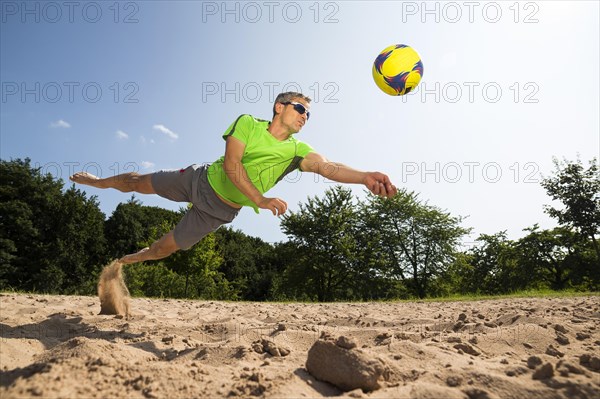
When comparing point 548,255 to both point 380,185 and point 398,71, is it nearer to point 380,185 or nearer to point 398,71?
point 398,71

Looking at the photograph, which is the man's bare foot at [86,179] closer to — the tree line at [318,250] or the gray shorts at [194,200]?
the gray shorts at [194,200]

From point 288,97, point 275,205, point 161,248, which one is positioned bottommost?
point 161,248

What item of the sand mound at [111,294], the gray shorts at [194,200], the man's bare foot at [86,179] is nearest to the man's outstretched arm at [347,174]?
the gray shorts at [194,200]

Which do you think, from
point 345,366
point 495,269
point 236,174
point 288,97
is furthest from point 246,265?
point 345,366

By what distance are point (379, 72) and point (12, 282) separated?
99.0 ft

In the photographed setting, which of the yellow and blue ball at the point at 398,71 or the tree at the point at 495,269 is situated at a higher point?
the yellow and blue ball at the point at 398,71

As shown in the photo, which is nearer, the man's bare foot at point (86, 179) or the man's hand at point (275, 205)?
the man's hand at point (275, 205)

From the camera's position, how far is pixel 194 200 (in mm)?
4270

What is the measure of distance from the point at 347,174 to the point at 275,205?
900 millimetres

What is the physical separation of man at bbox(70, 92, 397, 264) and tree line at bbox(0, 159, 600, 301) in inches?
783

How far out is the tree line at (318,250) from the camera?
970 inches

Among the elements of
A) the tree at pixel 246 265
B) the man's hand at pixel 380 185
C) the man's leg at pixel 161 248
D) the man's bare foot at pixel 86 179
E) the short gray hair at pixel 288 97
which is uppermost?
the short gray hair at pixel 288 97

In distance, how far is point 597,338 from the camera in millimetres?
3283

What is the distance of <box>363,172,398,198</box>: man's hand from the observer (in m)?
3.47
